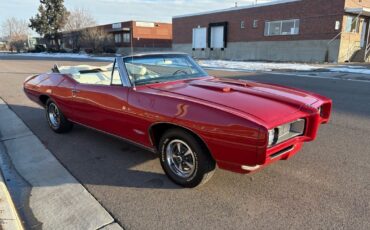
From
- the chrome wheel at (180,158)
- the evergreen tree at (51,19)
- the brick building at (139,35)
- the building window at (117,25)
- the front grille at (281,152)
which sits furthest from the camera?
the evergreen tree at (51,19)

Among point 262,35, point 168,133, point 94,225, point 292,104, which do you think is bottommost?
point 94,225

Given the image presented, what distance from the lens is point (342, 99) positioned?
27.9 ft

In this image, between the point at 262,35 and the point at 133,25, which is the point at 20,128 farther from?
the point at 133,25

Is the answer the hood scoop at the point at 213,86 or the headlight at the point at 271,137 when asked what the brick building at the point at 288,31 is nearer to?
the hood scoop at the point at 213,86

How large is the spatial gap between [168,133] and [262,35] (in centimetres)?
2833

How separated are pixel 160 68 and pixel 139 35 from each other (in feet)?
159

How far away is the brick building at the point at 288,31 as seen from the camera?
23953 millimetres

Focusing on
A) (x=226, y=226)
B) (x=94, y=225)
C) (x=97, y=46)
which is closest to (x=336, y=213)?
(x=226, y=226)

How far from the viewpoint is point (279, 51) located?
1113 inches

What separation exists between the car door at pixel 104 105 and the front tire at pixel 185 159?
0.76 metres

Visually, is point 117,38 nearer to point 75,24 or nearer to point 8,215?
point 75,24

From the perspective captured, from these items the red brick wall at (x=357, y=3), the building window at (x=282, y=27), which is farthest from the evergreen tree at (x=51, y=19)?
the red brick wall at (x=357, y=3)

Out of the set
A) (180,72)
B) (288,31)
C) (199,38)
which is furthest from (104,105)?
(199,38)

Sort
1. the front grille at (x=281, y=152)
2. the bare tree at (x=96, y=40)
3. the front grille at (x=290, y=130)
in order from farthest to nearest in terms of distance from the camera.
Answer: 1. the bare tree at (x=96, y=40)
2. the front grille at (x=290, y=130)
3. the front grille at (x=281, y=152)
